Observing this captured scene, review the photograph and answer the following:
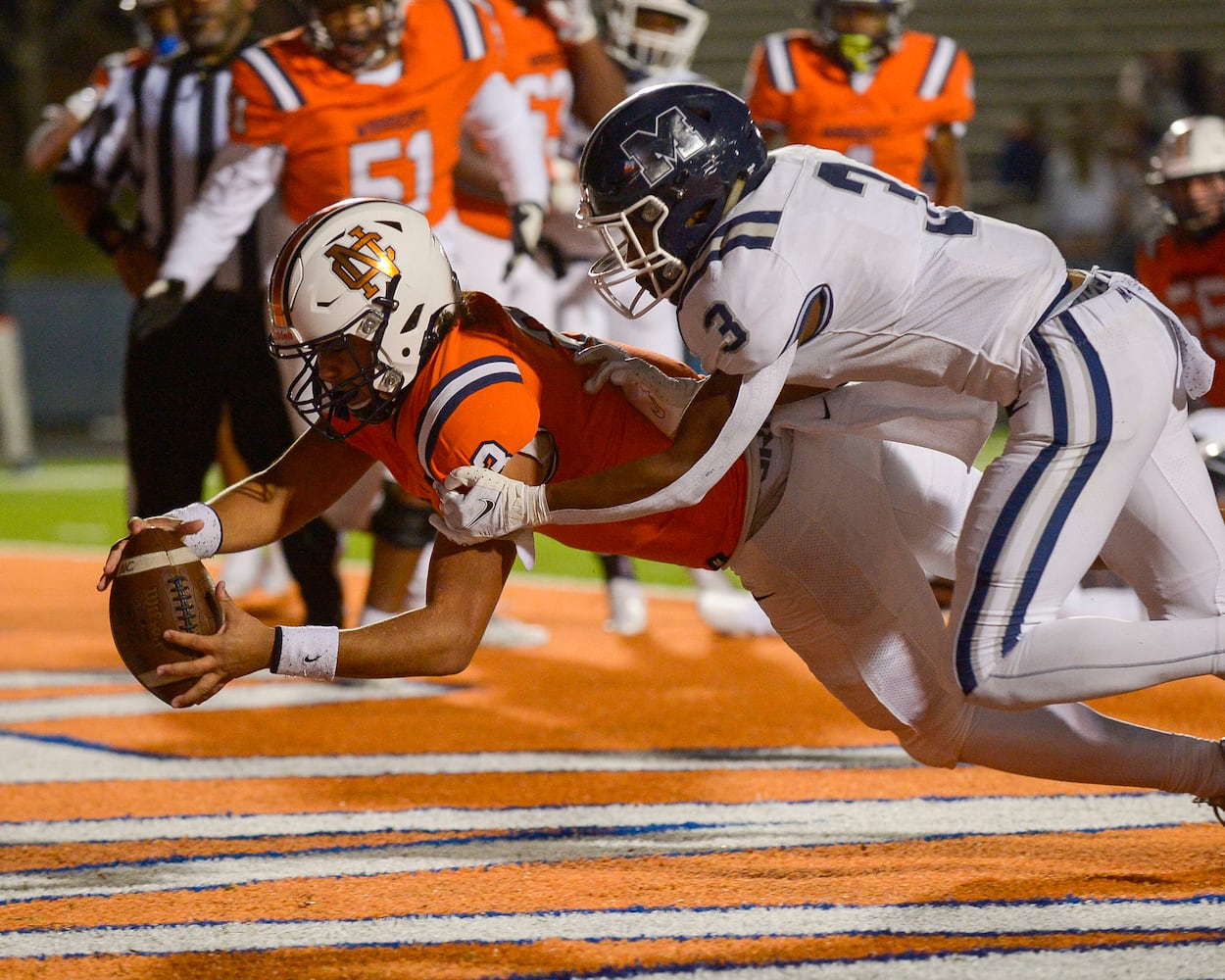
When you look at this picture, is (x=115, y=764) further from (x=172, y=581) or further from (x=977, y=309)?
(x=977, y=309)

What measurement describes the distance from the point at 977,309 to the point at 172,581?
4.68ft

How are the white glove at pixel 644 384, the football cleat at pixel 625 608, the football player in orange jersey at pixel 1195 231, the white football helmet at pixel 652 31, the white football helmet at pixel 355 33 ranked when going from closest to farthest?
the white glove at pixel 644 384 → the white football helmet at pixel 355 33 → the football player in orange jersey at pixel 1195 231 → the football cleat at pixel 625 608 → the white football helmet at pixel 652 31

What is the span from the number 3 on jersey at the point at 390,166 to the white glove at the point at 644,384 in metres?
1.87

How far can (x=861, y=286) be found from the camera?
8.83 ft

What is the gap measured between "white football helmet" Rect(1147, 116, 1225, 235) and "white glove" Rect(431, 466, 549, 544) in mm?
3136

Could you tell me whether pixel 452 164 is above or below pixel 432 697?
above

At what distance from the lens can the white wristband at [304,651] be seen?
2.59m

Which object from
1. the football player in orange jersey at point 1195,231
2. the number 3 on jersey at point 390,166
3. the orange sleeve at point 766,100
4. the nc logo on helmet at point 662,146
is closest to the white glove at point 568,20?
the orange sleeve at point 766,100

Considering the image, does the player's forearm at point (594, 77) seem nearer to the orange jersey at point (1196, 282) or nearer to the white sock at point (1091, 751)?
the orange jersey at point (1196, 282)

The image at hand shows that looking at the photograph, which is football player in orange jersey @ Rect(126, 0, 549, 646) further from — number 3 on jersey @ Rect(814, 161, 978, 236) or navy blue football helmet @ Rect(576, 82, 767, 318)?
number 3 on jersey @ Rect(814, 161, 978, 236)

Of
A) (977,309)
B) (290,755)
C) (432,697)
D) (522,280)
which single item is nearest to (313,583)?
(432,697)

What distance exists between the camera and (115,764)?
4090 mm

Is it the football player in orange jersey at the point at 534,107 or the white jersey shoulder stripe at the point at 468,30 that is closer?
the white jersey shoulder stripe at the point at 468,30

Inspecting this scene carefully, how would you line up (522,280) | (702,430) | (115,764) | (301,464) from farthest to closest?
(522,280) → (115,764) → (301,464) → (702,430)
